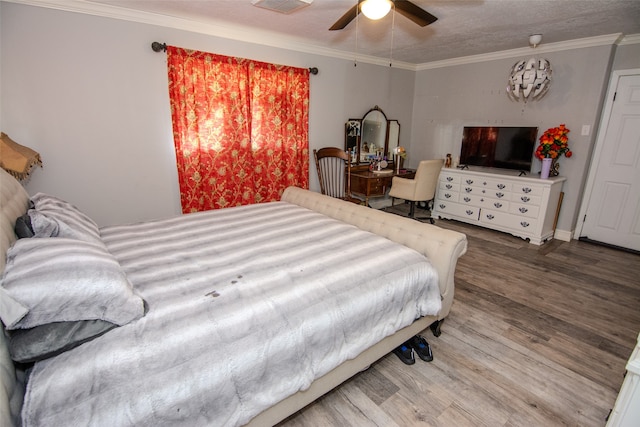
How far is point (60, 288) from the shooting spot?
987 millimetres

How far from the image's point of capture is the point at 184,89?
10.1ft

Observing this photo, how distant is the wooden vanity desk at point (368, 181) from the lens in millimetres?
4199

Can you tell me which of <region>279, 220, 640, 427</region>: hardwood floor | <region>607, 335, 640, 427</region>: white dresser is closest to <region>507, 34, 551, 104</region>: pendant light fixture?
<region>279, 220, 640, 427</region>: hardwood floor

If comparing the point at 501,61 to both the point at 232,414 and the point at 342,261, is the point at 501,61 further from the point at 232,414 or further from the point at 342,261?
the point at 232,414

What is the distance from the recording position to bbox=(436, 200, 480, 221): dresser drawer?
4301 millimetres

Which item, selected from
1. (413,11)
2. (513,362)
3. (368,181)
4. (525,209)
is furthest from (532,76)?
(513,362)

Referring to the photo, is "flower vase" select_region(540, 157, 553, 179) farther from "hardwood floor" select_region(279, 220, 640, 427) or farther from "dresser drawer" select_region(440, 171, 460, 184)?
"hardwood floor" select_region(279, 220, 640, 427)

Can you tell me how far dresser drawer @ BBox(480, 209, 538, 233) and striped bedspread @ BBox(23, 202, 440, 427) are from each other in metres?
2.79

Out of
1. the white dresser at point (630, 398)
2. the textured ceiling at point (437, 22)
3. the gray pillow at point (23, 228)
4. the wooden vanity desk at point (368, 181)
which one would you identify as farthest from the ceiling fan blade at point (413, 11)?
the gray pillow at point (23, 228)

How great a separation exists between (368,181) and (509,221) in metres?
1.90

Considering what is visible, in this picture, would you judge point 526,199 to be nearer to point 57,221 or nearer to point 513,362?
point 513,362

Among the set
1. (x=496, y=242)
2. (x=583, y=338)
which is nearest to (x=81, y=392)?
(x=583, y=338)

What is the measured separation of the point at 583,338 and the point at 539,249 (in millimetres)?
1768

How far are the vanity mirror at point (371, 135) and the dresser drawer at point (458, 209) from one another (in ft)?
3.81
